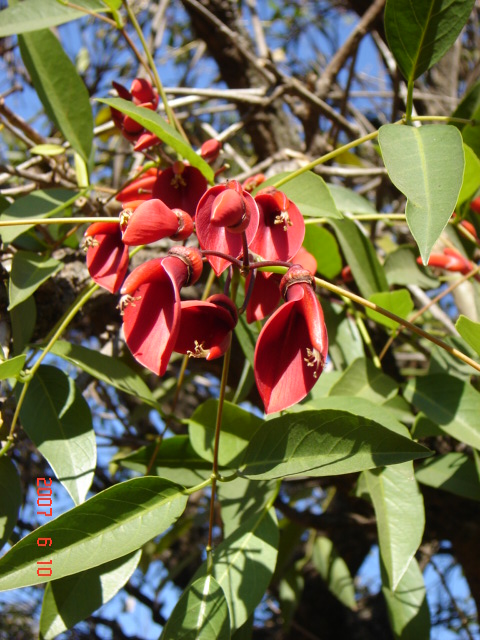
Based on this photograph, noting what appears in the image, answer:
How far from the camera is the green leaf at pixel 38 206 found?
83 cm

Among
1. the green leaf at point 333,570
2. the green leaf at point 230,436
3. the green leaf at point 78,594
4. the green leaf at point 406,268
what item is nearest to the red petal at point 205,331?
the green leaf at point 230,436

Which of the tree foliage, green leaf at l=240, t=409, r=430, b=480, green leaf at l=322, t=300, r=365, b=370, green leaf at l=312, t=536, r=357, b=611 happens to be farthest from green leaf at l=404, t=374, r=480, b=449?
green leaf at l=312, t=536, r=357, b=611

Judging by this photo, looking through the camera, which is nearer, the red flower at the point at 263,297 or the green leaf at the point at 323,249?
the red flower at the point at 263,297

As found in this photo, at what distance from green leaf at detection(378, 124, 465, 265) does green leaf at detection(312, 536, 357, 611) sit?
1097 mm

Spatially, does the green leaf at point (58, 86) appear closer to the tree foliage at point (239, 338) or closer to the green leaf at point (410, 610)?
the tree foliage at point (239, 338)

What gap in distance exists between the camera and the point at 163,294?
56 cm

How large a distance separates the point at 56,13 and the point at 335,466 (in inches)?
28.2

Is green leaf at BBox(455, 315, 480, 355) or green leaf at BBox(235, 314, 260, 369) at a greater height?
green leaf at BBox(455, 315, 480, 355)

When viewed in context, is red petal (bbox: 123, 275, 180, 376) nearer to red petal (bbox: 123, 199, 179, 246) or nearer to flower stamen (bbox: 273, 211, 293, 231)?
red petal (bbox: 123, 199, 179, 246)

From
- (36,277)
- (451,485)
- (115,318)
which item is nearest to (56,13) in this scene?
→ (36,277)

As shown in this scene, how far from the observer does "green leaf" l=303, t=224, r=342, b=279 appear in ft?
3.11

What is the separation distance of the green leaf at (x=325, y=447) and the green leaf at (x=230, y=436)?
5.3 inches

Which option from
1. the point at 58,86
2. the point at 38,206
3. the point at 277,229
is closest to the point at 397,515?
the point at 277,229

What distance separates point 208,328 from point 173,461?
359 millimetres
